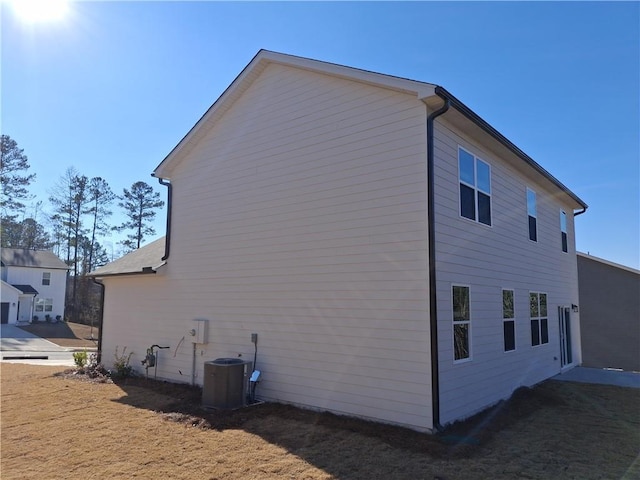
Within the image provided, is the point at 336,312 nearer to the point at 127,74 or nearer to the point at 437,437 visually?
the point at 437,437

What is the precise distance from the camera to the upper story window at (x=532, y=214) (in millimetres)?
11680

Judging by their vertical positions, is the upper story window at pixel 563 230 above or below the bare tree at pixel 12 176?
below

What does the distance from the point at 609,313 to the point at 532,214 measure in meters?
11.0

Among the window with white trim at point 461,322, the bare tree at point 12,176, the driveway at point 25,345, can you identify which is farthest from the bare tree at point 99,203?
the window with white trim at point 461,322

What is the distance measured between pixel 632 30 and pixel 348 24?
640 centimetres

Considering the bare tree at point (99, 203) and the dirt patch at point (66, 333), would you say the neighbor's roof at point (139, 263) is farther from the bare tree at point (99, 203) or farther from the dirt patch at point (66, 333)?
the bare tree at point (99, 203)

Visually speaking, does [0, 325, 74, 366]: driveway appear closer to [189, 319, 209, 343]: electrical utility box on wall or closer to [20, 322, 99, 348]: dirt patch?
[20, 322, 99, 348]: dirt patch

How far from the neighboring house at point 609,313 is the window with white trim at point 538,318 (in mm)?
9413

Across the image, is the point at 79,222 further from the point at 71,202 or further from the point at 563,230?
the point at 563,230

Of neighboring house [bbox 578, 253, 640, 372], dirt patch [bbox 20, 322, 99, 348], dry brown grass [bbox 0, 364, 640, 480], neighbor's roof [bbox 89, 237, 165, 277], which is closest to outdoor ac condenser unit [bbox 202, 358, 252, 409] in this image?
dry brown grass [bbox 0, 364, 640, 480]

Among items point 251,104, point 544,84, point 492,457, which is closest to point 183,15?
point 251,104

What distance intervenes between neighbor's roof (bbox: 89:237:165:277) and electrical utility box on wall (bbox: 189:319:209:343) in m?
2.13

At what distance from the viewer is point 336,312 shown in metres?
7.71

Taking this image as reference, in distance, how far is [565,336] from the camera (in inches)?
566
